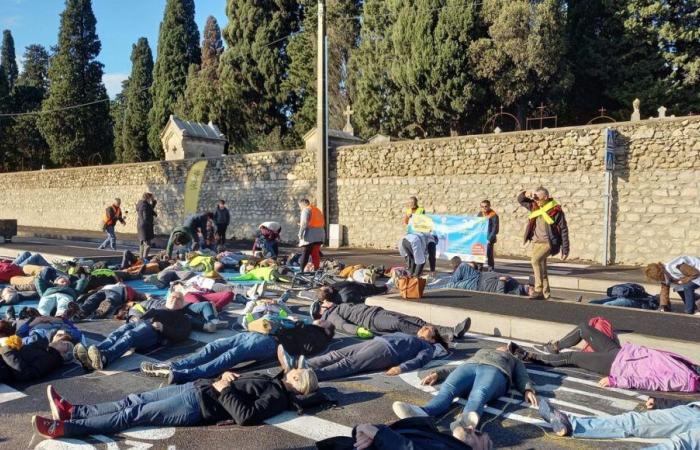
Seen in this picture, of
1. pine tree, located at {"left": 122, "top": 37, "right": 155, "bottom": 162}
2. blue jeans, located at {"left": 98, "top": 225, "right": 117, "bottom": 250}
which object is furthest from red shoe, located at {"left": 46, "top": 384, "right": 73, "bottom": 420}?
pine tree, located at {"left": 122, "top": 37, "right": 155, "bottom": 162}

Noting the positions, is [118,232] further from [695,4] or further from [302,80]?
[695,4]

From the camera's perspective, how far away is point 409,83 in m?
28.6

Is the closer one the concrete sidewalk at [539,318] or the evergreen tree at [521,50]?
the concrete sidewalk at [539,318]

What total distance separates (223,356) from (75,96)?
43.8 metres

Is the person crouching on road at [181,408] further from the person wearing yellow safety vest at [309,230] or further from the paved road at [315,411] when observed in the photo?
the person wearing yellow safety vest at [309,230]

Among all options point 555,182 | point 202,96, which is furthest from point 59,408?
point 202,96

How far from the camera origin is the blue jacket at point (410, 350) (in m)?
6.16

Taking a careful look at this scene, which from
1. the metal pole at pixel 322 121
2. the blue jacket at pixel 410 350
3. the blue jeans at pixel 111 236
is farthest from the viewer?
the metal pole at pixel 322 121

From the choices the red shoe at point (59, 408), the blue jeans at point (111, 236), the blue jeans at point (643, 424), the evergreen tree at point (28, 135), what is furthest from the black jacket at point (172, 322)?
the evergreen tree at point (28, 135)

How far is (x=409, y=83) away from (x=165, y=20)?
2547cm

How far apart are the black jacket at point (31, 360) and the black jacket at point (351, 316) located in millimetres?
3241

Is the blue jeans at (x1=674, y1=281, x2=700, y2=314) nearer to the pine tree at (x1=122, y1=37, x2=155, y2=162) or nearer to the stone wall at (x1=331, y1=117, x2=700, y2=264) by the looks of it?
the stone wall at (x1=331, y1=117, x2=700, y2=264)

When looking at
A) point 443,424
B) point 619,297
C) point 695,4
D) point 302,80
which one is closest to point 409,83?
point 302,80

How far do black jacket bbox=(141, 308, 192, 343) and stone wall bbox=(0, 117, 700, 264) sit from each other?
12690mm
